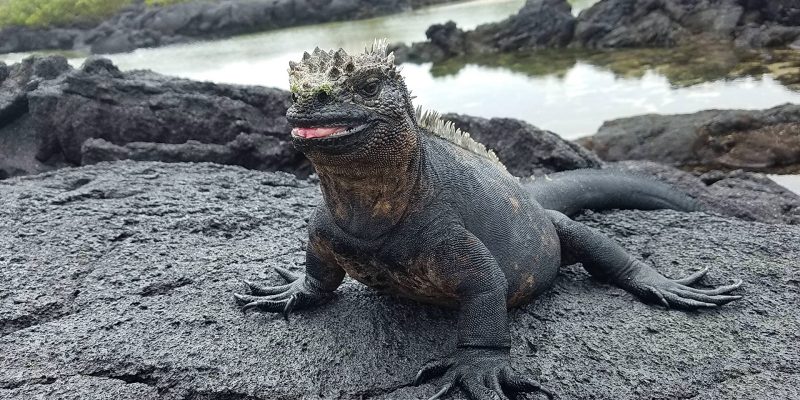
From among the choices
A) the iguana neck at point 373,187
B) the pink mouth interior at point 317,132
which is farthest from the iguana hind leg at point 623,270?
the pink mouth interior at point 317,132

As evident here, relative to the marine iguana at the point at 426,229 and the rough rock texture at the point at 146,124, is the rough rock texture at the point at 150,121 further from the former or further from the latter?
the marine iguana at the point at 426,229

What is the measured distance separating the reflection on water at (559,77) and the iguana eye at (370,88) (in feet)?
14.4

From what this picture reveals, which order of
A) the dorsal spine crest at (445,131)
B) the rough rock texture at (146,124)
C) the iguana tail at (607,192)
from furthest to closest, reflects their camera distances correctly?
the rough rock texture at (146,124) < the iguana tail at (607,192) < the dorsal spine crest at (445,131)

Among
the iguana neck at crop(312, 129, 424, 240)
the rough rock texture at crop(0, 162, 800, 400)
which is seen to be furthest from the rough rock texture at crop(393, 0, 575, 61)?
the iguana neck at crop(312, 129, 424, 240)

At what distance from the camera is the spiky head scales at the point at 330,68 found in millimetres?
2158

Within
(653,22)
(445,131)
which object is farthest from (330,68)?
(653,22)

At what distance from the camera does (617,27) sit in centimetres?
1605

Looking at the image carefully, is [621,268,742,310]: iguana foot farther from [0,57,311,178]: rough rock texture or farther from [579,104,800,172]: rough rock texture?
[579,104,800,172]: rough rock texture

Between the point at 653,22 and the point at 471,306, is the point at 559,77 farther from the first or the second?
the point at 471,306

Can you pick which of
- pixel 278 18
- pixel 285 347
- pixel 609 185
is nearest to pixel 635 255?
pixel 609 185

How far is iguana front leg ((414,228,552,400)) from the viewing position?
2418 millimetres

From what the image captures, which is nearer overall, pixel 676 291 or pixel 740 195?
pixel 676 291

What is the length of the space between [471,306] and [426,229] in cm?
32

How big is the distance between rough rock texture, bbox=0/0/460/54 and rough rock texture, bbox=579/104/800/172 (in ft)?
31.8
